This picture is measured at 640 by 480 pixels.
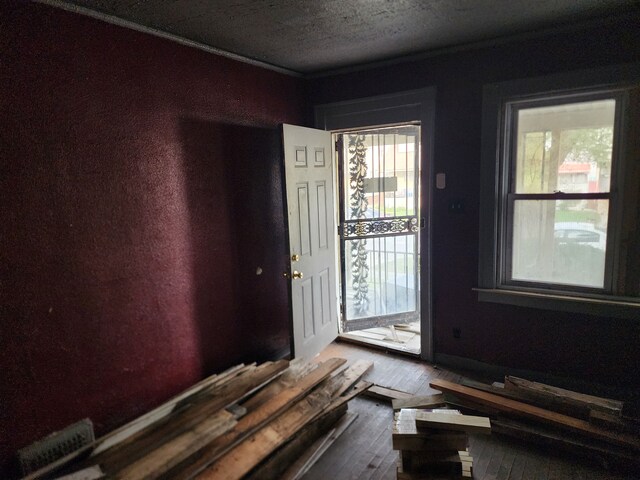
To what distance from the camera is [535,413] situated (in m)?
2.55

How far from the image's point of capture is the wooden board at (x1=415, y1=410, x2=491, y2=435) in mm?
1997

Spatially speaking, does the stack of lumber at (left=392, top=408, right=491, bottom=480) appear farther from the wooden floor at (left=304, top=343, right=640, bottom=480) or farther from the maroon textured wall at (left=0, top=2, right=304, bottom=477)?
the maroon textured wall at (left=0, top=2, right=304, bottom=477)

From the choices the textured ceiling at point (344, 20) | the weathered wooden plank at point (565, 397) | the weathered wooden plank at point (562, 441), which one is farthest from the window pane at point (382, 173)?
the weathered wooden plank at point (562, 441)

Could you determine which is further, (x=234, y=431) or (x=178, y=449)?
(x=234, y=431)

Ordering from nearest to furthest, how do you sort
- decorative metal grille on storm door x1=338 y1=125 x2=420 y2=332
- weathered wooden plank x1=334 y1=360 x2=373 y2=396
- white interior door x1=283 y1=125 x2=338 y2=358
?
weathered wooden plank x1=334 y1=360 x2=373 y2=396
white interior door x1=283 y1=125 x2=338 y2=358
decorative metal grille on storm door x1=338 y1=125 x2=420 y2=332

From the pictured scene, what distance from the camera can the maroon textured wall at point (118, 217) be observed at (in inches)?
78.0

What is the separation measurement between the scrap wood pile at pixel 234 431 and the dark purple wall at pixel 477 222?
112 cm

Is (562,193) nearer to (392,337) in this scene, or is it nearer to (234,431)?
(392,337)

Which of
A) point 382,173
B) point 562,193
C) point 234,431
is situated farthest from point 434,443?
point 382,173

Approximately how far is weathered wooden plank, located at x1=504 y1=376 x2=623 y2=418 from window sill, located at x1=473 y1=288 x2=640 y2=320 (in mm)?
589

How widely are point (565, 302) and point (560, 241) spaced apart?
18.1 inches

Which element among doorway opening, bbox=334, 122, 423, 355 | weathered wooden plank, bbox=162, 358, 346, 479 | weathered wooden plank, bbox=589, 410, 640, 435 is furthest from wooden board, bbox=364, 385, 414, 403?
weathered wooden plank, bbox=589, 410, 640, 435

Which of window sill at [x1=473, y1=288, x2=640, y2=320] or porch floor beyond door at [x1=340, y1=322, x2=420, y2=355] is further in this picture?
porch floor beyond door at [x1=340, y1=322, x2=420, y2=355]

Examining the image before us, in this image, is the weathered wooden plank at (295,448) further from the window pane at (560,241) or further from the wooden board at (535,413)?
the window pane at (560,241)
